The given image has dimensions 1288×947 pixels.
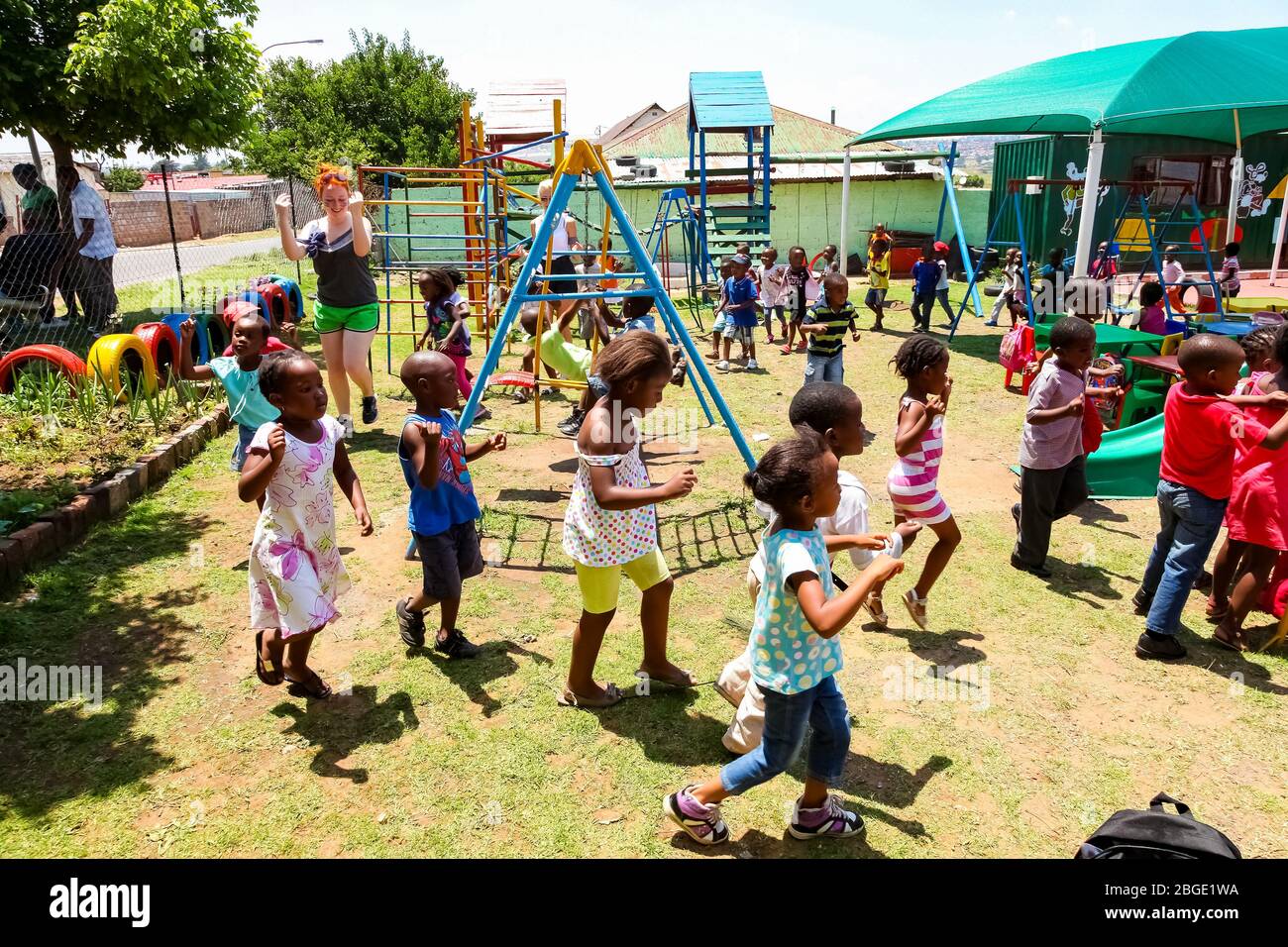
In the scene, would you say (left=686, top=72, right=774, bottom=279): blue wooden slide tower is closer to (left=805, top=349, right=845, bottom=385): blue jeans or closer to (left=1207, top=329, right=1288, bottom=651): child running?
(left=805, top=349, right=845, bottom=385): blue jeans

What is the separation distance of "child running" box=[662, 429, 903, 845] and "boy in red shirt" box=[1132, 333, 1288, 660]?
219cm

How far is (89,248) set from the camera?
1085 centimetres

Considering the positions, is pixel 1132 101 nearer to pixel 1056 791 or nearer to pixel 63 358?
pixel 1056 791

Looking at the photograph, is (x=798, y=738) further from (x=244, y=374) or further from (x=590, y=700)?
(x=244, y=374)

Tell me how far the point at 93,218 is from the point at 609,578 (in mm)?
10617

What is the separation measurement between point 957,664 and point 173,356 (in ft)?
25.3

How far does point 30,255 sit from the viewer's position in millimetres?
10359

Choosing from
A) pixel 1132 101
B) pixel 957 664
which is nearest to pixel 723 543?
pixel 957 664

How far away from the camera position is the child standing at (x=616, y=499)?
3.34m

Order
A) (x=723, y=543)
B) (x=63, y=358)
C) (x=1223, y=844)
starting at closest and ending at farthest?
(x=1223, y=844) < (x=723, y=543) < (x=63, y=358)

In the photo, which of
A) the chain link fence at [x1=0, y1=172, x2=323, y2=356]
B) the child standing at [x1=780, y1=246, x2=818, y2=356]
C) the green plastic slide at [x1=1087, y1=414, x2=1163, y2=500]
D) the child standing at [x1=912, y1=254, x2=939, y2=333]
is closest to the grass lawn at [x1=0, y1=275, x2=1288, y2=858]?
the green plastic slide at [x1=1087, y1=414, x2=1163, y2=500]

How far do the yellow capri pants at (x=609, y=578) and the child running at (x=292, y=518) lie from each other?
3.23 feet

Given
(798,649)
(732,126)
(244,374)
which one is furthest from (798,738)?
(732,126)

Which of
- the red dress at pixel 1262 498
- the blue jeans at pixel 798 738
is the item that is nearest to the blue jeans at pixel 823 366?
the red dress at pixel 1262 498
